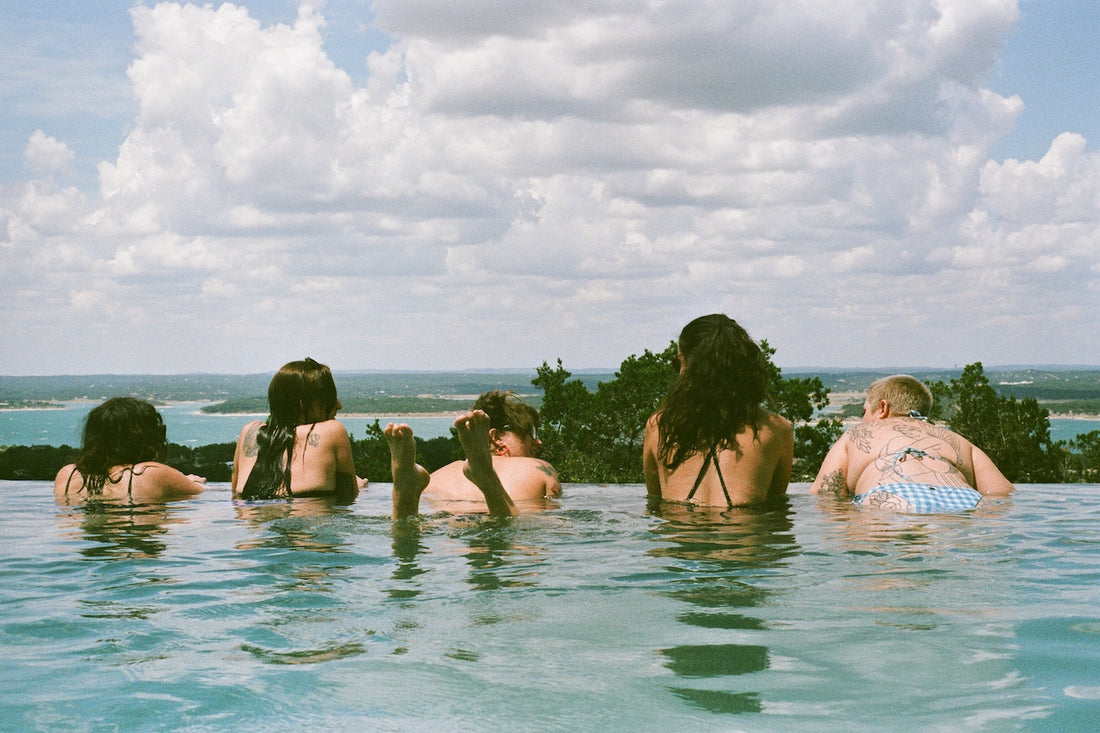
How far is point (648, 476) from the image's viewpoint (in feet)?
22.2

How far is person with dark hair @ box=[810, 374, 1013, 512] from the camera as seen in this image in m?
6.36

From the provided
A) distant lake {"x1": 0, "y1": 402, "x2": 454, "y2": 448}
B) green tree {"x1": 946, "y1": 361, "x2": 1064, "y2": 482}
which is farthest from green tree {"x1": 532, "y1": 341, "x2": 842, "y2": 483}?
distant lake {"x1": 0, "y1": 402, "x2": 454, "y2": 448}

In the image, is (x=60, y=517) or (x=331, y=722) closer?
(x=331, y=722)

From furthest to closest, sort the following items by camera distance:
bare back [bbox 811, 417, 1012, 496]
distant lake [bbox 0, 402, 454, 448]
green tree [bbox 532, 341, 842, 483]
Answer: distant lake [bbox 0, 402, 454, 448] → green tree [bbox 532, 341, 842, 483] → bare back [bbox 811, 417, 1012, 496]

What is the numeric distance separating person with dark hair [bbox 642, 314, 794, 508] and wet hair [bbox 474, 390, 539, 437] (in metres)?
1.16

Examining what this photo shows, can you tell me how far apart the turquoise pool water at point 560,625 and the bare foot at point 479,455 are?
0.18 meters

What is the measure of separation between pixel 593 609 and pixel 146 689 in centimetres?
175

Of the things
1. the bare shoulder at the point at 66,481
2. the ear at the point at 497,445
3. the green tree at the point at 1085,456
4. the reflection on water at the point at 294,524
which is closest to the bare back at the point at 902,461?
the ear at the point at 497,445

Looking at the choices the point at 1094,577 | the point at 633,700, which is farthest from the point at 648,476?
the point at 633,700

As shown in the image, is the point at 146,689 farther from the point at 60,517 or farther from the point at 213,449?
the point at 213,449

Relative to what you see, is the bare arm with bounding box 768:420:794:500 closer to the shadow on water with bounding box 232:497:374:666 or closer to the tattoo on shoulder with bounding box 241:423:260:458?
the shadow on water with bounding box 232:497:374:666

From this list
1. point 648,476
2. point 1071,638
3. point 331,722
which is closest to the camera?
point 331,722

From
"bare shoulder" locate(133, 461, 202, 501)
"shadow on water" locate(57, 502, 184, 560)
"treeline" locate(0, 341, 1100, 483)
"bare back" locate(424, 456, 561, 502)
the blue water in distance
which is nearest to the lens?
"shadow on water" locate(57, 502, 184, 560)

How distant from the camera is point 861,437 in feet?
22.4
